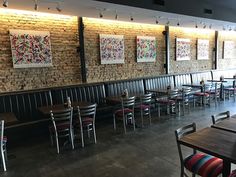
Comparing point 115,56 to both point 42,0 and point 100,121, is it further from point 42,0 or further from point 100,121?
point 42,0

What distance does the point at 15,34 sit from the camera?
473 cm

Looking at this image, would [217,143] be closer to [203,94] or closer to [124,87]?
[124,87]

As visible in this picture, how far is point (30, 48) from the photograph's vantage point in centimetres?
496

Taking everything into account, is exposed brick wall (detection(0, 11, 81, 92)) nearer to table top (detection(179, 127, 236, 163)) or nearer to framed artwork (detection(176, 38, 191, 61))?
table top (detection(179, 127, 236, 163))

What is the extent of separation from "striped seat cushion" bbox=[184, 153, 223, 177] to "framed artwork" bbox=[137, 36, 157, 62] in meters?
5.21

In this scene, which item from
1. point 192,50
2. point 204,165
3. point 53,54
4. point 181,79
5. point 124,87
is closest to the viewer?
point 204,165

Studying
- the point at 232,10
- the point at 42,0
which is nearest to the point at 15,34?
the point at 42,0

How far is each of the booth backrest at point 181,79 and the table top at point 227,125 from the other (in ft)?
16.3

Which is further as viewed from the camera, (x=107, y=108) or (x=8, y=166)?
(x=107, y=108)

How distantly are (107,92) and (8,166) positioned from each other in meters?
3.22

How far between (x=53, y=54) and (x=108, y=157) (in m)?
3.19

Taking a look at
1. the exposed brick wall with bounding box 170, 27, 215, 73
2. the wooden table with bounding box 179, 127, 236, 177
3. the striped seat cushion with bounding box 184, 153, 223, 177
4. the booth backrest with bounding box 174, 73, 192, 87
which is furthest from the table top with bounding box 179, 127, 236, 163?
the exposed brick wall with bounding box 170, 27, 215, 73

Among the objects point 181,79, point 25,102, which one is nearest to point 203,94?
point 181,79

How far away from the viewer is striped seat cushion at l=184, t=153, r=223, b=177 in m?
2.10
